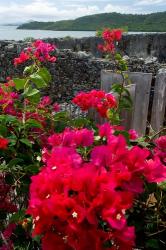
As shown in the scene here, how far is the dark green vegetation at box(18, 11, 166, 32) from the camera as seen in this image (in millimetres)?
50875

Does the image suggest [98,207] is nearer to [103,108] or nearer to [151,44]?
[103,108]

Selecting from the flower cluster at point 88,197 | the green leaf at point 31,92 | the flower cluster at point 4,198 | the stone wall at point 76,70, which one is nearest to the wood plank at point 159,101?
the green leaf at point 31,92

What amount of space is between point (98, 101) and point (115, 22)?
5584 cm

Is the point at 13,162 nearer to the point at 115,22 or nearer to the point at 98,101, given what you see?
the point at 98,101

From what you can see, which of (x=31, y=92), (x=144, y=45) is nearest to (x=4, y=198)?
(x=31, y=92)

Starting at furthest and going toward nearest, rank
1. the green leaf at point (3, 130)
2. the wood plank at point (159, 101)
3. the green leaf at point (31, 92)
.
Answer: the wood plank at point (159, 101), the green leaf at point (31, 92), the green leaf at point (3, 130)

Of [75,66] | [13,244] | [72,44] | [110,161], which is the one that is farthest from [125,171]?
[72,44]

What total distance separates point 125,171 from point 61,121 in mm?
1124

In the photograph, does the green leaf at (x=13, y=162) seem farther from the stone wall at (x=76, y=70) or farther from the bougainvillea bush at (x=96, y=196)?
the stone wall at (x=76, y=70)

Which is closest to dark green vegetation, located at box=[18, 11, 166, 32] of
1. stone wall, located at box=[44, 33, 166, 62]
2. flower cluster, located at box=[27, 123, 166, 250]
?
stone wall, located at box=[44, 33, 166, 62]

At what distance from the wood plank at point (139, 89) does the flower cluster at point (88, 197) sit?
1786 mm

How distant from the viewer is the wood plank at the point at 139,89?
2878 mm

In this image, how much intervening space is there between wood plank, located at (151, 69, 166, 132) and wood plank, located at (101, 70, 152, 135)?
0.29 feet

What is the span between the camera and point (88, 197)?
0.97 metres
